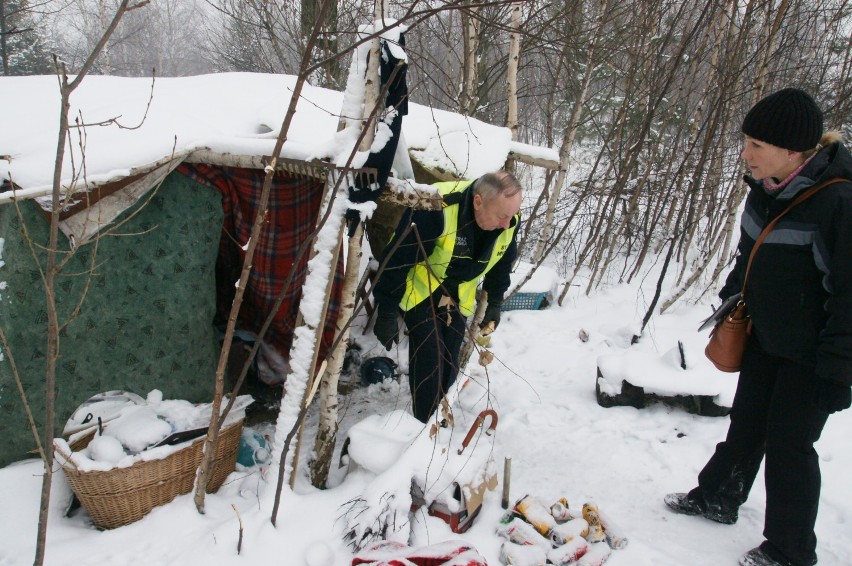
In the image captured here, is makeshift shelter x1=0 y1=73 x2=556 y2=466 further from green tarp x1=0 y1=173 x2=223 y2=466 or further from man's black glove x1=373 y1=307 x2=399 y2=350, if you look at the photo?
man's black glove x1=373 y1=307 x2=399 y2=350

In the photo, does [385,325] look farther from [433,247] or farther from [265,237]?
[265,237]

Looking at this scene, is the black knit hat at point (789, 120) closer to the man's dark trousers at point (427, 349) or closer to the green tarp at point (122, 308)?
the man's dark trousers at point (427, 349)

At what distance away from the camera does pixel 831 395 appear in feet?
6.79

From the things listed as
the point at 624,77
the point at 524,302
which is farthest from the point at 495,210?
the point at 624,77

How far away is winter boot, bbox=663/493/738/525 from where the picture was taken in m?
2.64

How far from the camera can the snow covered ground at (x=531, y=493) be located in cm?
230

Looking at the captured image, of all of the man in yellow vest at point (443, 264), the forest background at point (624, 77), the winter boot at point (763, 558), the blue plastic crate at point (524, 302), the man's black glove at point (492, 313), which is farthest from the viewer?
the blue plastic crate at point (524, 302)

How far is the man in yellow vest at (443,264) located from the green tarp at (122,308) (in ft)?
3.98

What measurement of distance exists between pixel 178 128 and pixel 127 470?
1.85 metres

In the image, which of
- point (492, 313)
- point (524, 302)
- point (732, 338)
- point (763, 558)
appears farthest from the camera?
point (524, 302)

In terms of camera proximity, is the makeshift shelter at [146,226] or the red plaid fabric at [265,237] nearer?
the makeshift shelter at [146,226]

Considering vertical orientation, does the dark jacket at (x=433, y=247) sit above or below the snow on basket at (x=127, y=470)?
above

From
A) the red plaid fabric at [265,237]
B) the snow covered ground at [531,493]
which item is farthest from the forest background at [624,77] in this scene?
the snow covered ground at [531,493]

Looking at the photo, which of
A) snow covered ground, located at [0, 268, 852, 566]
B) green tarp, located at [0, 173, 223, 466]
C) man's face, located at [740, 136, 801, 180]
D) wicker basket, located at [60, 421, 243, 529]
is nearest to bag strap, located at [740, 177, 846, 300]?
man's face, located at [740, 136, 801, 180]
